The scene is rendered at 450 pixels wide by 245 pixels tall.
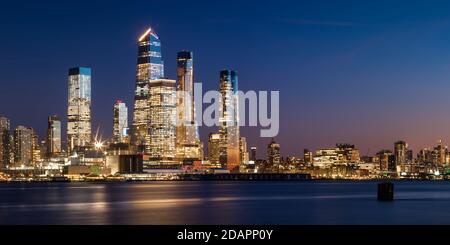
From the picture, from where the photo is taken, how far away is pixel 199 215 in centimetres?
6319

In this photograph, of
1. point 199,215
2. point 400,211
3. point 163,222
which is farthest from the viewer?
point 400,211
